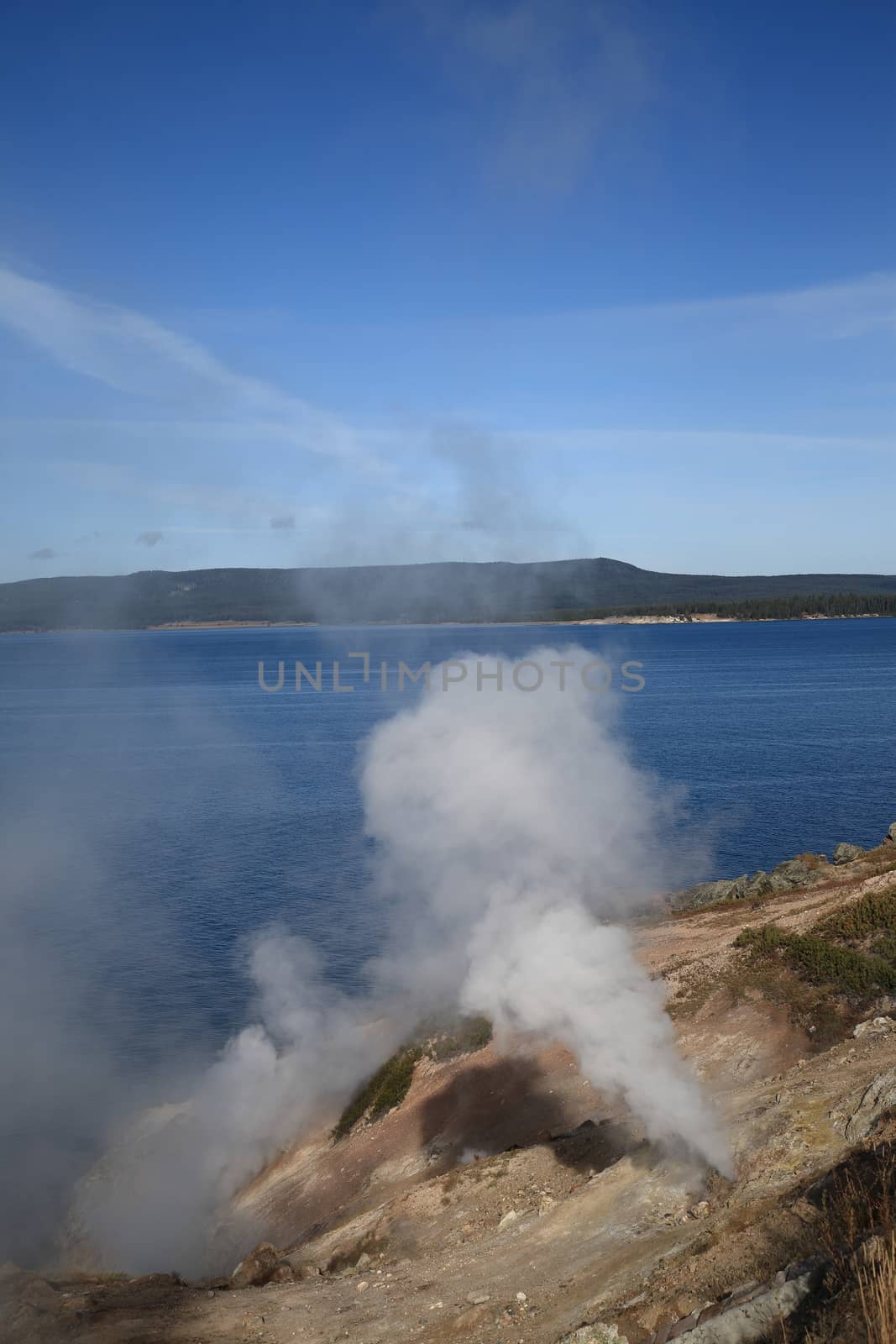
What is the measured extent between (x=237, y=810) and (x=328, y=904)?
72.8 ft

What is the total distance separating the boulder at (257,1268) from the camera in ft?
71.2

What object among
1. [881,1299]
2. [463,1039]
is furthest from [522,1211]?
[881,1299]

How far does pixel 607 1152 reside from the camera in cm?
2288

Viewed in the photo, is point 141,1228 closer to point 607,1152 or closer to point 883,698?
point 607,1152

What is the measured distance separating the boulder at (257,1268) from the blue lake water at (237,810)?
17144 millimetres

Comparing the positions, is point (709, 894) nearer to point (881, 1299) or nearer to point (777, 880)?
point (777, 880)

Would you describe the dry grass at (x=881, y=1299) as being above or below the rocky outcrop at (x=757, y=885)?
above

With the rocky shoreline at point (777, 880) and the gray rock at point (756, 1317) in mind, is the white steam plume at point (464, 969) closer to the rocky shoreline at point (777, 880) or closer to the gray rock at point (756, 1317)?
the rocky shoreline at point (777, 880)

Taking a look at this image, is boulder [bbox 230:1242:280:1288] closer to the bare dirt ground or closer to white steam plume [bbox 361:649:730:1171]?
the bare dirt ground

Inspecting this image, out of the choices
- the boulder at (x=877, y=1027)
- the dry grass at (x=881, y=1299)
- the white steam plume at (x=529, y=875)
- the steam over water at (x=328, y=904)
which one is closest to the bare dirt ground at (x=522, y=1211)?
the boulder at (x=877, y=1027)

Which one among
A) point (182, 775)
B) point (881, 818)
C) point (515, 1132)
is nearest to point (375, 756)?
point (515, 1132)

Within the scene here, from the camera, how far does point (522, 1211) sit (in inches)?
837

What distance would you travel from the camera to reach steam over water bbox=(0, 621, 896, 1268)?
29.1 metres

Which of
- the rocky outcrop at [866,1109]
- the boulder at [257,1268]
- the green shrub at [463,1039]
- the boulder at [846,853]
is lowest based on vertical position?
the boulder at [257,1268]
